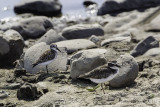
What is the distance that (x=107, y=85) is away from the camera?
12.0m

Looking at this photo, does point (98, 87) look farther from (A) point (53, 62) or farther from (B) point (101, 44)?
(B) point (101, 44)

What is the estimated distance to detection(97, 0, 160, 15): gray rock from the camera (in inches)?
960

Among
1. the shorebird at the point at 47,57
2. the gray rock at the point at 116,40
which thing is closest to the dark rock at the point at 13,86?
the shorebird at the point at 47,57

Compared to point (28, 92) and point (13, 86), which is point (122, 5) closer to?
point (13, 86)

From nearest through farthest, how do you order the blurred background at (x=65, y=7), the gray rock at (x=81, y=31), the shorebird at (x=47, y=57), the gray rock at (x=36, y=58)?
the shorebird at (x=47, y=57), the gray rock at (x=36, y=58), the gray rock at (x=81, y=31), the blurred background at (x=65, y=7)

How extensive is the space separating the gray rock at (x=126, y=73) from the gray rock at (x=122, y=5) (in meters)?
12.7

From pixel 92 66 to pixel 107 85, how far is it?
77cm

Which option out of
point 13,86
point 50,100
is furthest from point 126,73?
point 13,86

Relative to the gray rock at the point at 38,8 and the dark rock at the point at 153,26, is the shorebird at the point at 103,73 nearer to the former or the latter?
the dark rock at the point at 153,26

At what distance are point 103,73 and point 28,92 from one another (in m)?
2.22

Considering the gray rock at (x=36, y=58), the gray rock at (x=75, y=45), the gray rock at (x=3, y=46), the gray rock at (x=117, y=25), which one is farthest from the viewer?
the gray rock at (x=117, y=25)

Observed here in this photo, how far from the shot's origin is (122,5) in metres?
24.5

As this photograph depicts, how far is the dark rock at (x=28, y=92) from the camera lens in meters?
10.7

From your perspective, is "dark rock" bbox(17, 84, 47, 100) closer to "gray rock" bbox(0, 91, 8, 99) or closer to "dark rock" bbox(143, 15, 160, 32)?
"gray rock" bbox(0, 91, 8, 99)
